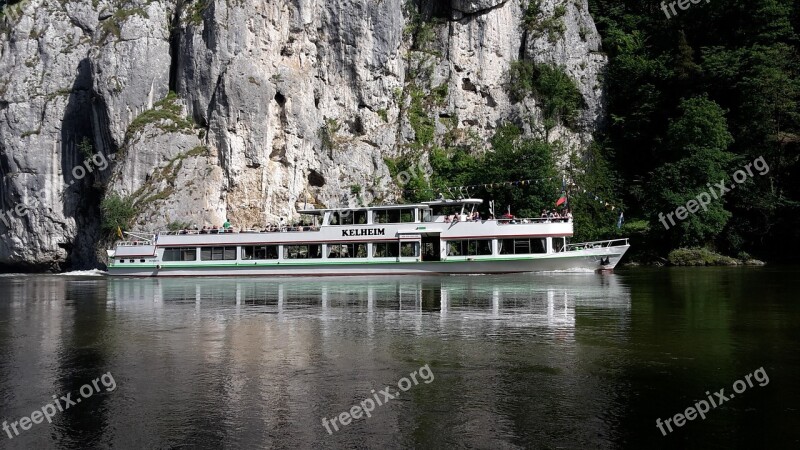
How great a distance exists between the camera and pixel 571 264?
46969mm

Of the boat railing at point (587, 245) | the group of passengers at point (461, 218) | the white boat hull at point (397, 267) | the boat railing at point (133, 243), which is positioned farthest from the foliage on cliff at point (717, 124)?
the boat railing at point (133, 243)

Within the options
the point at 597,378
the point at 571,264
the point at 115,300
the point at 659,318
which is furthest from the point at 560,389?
the point at 571,264

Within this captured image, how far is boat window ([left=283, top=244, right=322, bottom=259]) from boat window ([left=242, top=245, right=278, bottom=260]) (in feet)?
3.06

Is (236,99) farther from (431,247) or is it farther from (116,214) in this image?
(431,247)

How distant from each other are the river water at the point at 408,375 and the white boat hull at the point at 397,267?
21898 mm

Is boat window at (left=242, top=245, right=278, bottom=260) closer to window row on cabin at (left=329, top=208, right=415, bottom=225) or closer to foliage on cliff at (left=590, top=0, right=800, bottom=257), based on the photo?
window row on cabin at (left=329, top=208, right=415, bottom=225)

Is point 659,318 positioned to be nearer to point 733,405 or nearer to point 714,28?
point 733,405

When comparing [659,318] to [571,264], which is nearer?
[659,318]

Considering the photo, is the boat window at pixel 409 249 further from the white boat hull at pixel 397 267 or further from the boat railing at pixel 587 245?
the boat railing at pixel 587 245

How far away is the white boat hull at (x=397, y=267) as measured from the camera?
153 feet

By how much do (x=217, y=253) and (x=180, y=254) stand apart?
3.33 meters

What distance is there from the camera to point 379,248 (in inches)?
1996

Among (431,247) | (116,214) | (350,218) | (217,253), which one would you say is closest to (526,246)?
(431,247)

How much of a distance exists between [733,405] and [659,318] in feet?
33.5
